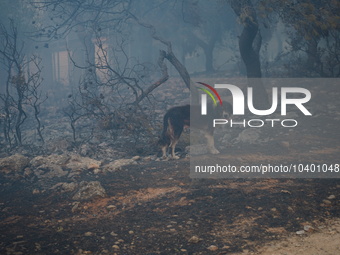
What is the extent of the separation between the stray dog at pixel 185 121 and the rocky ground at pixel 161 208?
0.44 meters

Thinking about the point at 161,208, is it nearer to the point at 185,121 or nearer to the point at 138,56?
the point at 185,121

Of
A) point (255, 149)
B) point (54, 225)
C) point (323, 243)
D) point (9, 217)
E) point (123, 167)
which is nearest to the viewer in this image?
point (323, 243)

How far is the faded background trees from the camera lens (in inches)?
380

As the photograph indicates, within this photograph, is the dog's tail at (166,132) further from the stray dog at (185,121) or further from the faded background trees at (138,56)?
the faded background trees at (138,56)

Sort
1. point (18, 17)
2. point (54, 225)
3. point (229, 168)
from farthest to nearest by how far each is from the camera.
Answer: point (18, 17)
point (229, 168)
point (54, 225)

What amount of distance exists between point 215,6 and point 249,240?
798 inches

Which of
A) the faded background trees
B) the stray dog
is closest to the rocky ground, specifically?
the stray dog

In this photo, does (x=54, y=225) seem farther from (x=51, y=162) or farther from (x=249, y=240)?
(x=51, y=162)

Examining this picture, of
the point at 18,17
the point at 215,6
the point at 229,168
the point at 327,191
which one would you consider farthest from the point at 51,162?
the point at 18,17

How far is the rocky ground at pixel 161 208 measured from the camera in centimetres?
356

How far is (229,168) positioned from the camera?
256 inches

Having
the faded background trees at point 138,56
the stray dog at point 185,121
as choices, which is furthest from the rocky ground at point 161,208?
the faded background trees at point 138,56

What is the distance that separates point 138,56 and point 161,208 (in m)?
17.7

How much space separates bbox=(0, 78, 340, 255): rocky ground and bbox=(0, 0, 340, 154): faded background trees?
276cm
